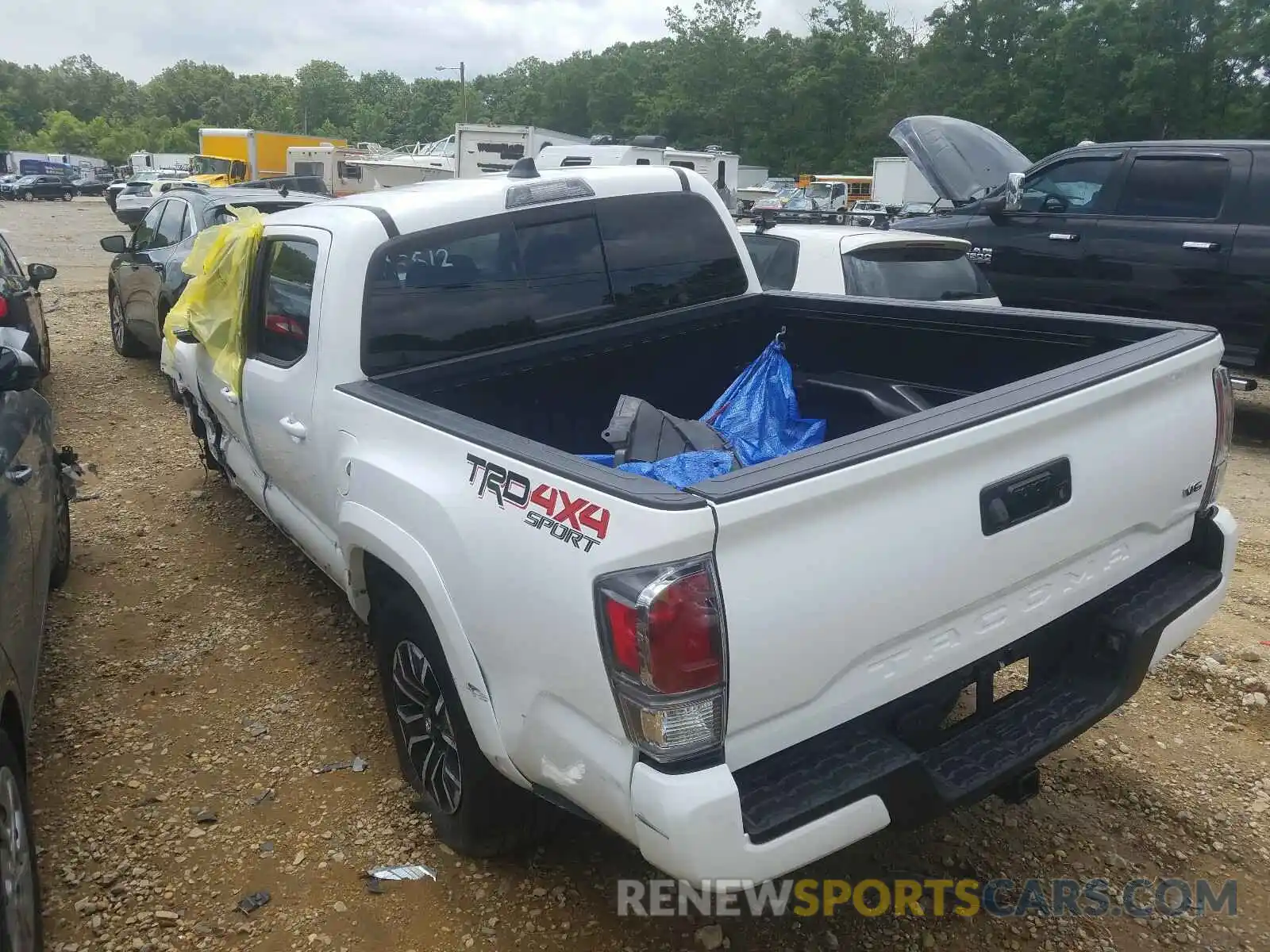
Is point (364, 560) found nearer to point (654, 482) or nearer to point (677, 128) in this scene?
point (654, 482)

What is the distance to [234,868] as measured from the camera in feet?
9.77

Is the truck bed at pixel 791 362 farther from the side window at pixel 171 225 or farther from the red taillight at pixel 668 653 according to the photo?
the side window at pixel 171 225

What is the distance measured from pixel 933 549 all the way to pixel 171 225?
9.05 m

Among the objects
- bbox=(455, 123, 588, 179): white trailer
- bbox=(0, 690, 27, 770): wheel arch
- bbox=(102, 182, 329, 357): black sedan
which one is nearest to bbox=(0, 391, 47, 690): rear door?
bbox=(0, 690, 27, 770): wheel arch

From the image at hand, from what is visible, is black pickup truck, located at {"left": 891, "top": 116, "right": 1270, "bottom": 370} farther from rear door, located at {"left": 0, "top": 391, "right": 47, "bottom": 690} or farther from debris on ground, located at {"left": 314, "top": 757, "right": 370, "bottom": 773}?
rear door, located at {"left": 0, "top": 391, "right": 47, "bottom": 690}

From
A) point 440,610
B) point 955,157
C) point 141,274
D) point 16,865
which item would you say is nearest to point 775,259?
point 955,157

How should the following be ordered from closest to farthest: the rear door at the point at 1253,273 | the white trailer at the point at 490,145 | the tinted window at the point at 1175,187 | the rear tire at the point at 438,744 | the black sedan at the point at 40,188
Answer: the rear tire at the point at 438,744
the rear door at the point at 1253,273
the tinted window at the point at 1175,187
the white trailer at the point at 490,145
the black sedan at the point at 40,188

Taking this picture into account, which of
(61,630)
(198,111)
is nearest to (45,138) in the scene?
(198,111)

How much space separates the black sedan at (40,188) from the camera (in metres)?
53.0

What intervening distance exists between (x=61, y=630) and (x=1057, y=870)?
4.30 meters

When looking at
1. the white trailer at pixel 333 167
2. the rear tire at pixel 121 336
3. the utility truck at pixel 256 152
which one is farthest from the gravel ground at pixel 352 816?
the utility truck at pixel 256 152

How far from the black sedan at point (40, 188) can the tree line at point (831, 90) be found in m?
33.5

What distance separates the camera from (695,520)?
1802 millimetres

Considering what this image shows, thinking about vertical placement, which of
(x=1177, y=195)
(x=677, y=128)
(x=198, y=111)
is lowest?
(x=1177, y=195)
